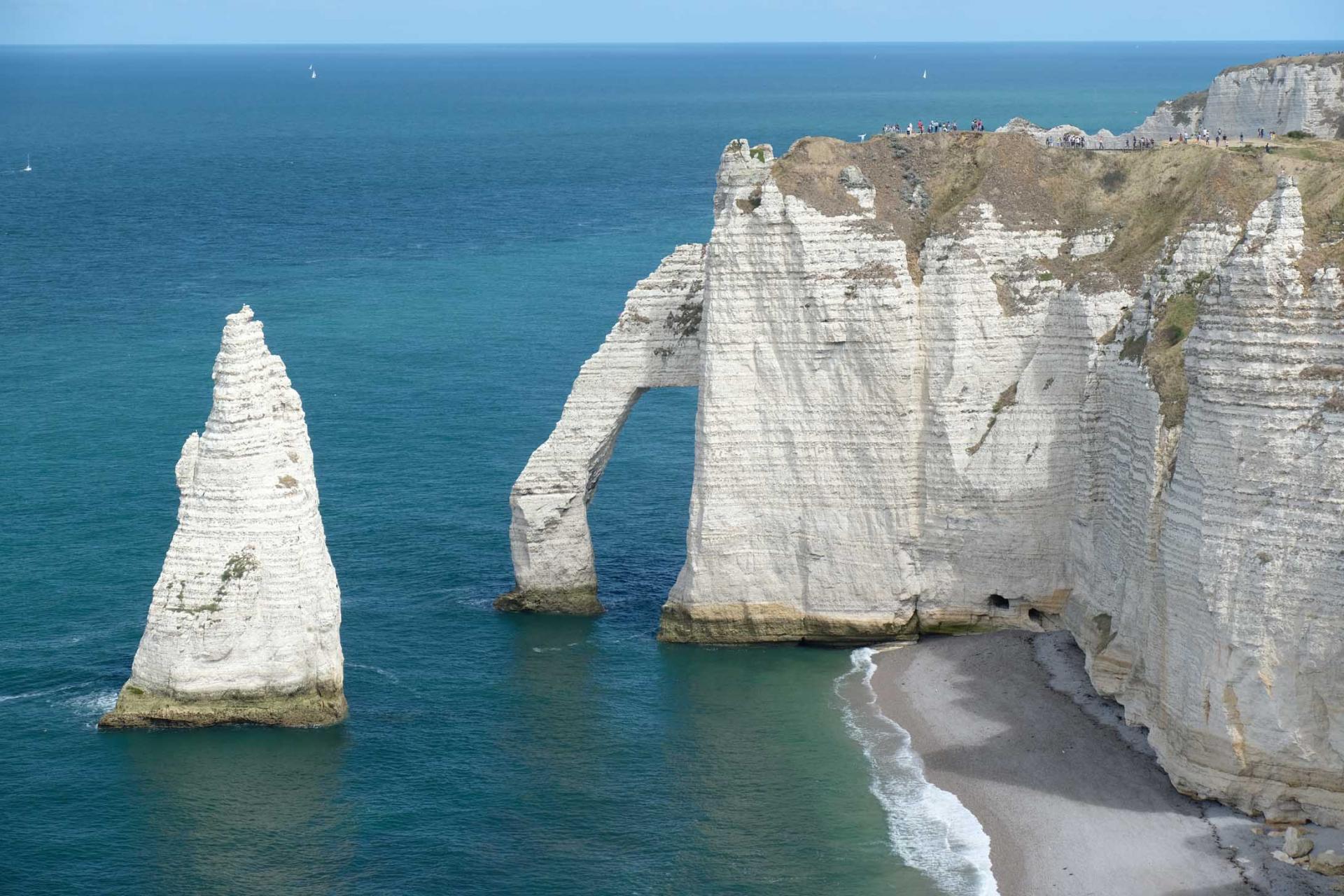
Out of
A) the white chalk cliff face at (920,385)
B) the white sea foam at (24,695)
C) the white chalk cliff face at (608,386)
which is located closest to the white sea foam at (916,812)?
the white chalk cliff face at (920,385)

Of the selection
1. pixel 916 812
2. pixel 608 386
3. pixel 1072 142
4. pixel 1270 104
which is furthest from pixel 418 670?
pixel 1270 104

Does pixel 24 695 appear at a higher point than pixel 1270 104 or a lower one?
lower

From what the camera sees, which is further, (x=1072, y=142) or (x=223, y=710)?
(x=1072, y=142)

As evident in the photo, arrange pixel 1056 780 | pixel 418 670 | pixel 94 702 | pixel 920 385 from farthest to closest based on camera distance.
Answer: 1. pixel 920 385
2. pixel 418 670
3. pixel 94 702
4. pixel 1056 780

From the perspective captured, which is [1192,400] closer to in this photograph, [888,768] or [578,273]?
[888,768]

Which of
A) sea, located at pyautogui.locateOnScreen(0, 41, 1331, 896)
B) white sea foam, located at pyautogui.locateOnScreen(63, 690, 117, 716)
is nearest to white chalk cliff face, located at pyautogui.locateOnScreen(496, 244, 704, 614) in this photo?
sea, located at pyautogui.locateOnScreen(0, 41, 1331, 896)

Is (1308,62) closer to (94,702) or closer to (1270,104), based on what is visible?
(1270,104)

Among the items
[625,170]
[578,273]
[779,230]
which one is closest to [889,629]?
[779,230]
